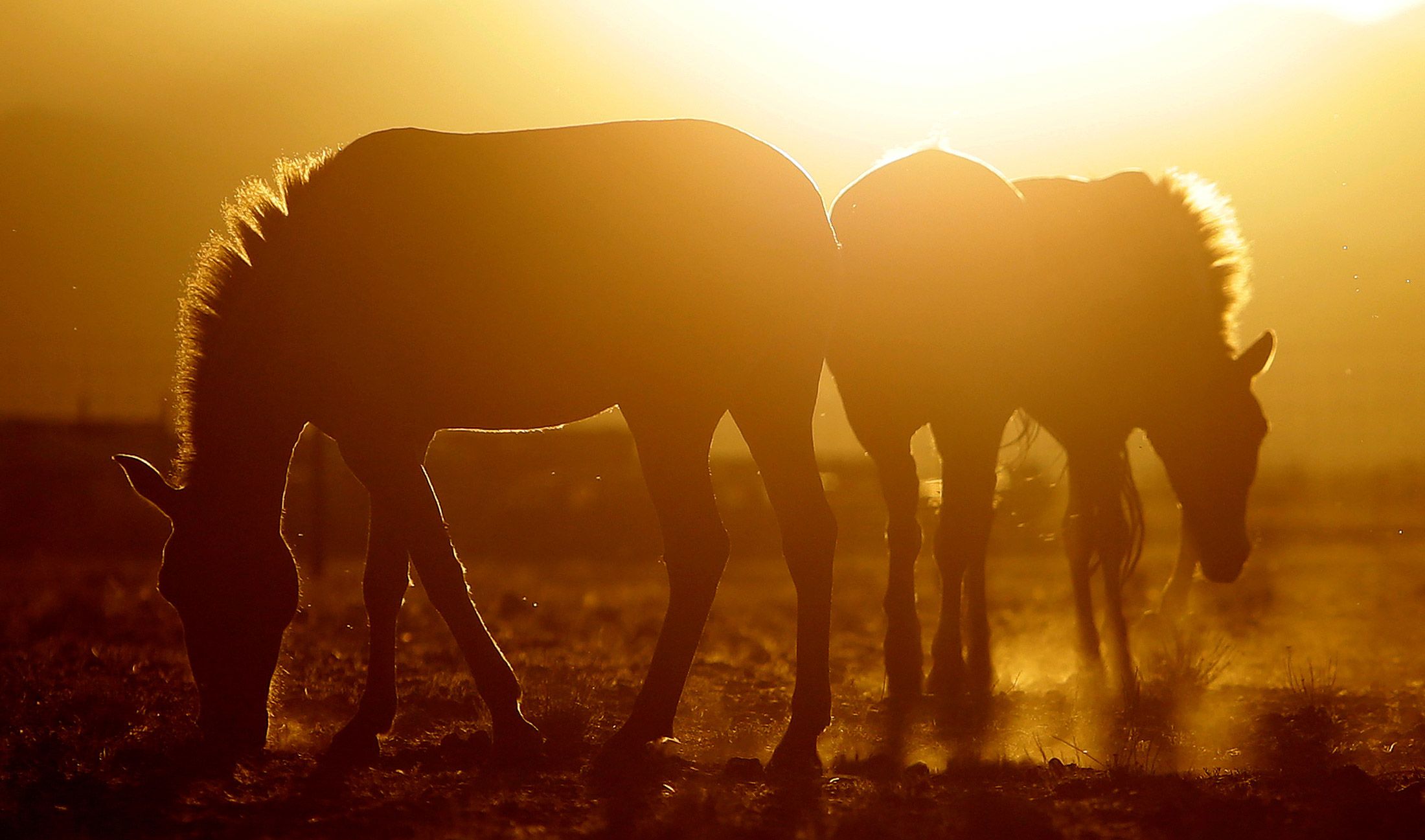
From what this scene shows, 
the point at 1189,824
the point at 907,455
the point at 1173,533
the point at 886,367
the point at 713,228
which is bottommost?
the point at 1173,533

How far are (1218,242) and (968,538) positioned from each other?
307cm

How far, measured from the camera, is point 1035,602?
13.2m

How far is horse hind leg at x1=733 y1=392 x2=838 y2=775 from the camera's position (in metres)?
5.18

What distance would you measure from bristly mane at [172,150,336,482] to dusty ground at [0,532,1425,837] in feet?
4.93

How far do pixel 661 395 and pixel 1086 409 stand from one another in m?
4.13

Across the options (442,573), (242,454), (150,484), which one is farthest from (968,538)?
(150,484)

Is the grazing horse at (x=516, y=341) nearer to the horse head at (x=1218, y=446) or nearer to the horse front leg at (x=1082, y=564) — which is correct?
the horse front leg at (x=1082, y=564)

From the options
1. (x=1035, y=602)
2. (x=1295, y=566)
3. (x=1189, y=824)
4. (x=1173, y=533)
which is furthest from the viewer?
(x=1173, y=533)

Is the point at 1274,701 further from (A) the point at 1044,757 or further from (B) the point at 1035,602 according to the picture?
(B) the point at 1035,602

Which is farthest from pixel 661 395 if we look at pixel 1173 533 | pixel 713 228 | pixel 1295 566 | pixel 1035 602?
pixel 1173 533

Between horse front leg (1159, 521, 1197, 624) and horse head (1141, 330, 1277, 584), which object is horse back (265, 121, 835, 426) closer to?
horse head (1141, 330, 1277, 584)

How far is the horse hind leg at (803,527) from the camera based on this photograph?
5184 mm

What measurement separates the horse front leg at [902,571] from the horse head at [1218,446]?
1.84 m

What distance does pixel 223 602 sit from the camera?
493cm
